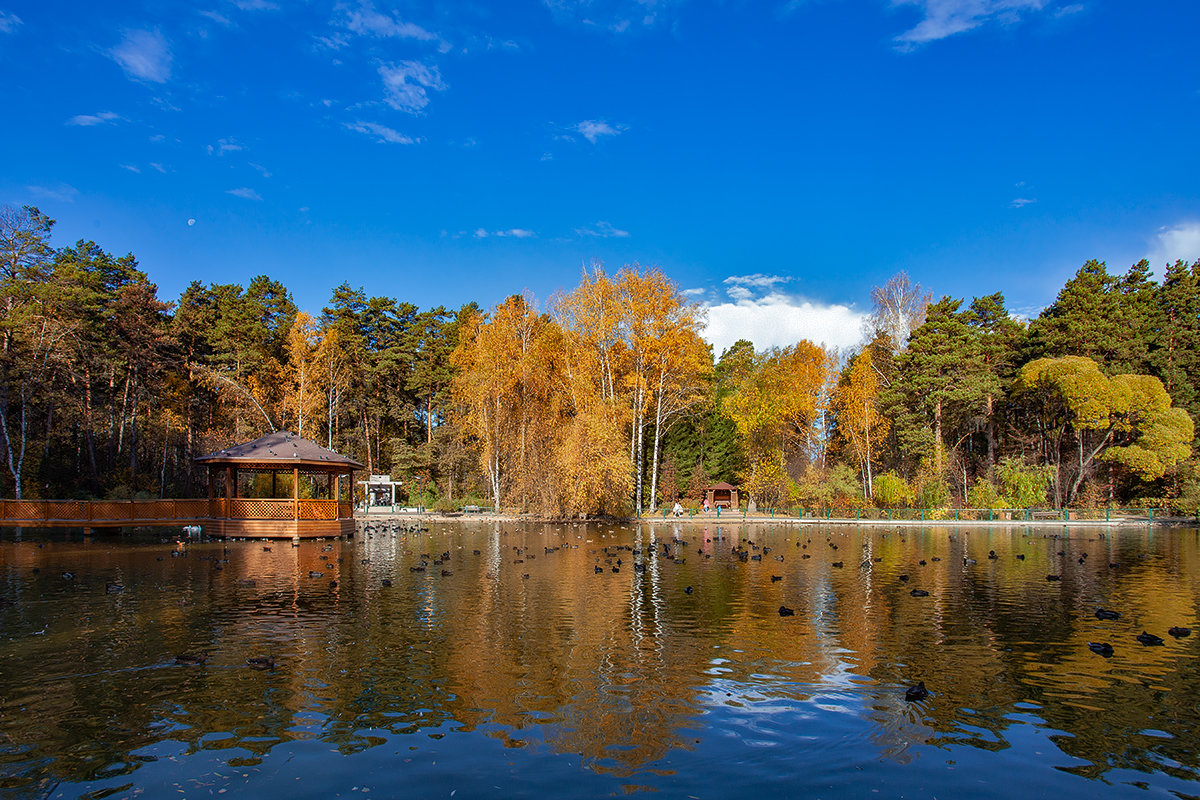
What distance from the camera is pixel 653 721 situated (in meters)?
6.85

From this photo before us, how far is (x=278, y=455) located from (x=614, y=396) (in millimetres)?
20780

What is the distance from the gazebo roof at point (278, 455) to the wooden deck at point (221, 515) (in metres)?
1.76

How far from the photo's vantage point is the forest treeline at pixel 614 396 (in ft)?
124

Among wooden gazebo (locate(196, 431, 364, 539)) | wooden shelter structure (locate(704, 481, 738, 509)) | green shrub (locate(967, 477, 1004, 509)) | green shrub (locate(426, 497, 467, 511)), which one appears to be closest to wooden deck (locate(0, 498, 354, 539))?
wooden gazebo (locate(196, 431, 364, 539))

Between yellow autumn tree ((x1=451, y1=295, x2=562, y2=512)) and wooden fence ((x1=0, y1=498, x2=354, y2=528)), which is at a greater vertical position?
yellow autumn tree ((x1=451, y1=295, x2=562, y2=512))

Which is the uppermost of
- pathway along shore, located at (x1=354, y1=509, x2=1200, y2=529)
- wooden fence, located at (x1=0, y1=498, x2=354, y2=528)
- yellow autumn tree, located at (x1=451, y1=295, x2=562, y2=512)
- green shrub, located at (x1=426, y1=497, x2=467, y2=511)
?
yellow autumn tree, located at (x1=451, y1=295, x2=562, y2=512)

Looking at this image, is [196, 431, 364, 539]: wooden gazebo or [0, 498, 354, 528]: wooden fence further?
[0, 498, 354, 528]: wooden fence

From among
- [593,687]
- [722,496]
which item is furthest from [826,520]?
[593,687]

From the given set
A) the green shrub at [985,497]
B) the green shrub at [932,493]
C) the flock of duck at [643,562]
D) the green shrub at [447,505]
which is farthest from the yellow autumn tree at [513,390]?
the green shrub at [985,497]

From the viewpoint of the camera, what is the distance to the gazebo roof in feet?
85.9

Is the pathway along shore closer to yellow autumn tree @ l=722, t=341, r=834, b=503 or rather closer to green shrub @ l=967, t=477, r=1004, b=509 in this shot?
green shrub @ l=967, t=477, r=1004, b=509

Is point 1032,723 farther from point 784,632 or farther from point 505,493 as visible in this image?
point 505,493

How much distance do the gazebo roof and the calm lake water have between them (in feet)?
31.6

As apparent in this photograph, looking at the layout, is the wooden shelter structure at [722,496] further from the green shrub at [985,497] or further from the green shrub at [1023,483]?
the green shrub at [1023,483]
